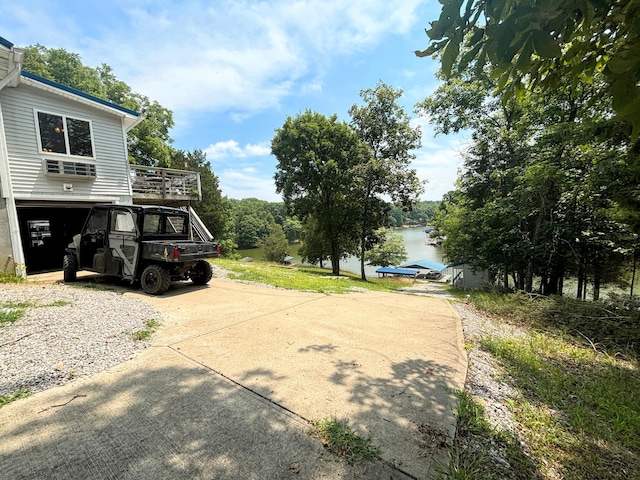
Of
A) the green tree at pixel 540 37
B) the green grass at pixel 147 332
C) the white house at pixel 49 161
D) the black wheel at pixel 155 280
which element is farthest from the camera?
the white house at pixel 49 161

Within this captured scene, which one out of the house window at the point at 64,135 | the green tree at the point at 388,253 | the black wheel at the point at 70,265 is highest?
→ the house window at the point at 64,135

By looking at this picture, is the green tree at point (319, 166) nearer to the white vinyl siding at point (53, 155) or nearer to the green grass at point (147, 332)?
the white vinyl siding at point (53, 155)

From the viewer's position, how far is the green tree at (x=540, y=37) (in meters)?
1.26

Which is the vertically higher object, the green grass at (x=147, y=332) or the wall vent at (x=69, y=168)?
the wall vent at (x=69, y=168)

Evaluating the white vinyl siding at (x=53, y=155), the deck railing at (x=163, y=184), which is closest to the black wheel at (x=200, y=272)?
the white vinyl siding at (x=53, y=155)

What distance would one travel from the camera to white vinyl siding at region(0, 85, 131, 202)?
7.33m

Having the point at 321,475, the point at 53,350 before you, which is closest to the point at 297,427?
the point at 321,475

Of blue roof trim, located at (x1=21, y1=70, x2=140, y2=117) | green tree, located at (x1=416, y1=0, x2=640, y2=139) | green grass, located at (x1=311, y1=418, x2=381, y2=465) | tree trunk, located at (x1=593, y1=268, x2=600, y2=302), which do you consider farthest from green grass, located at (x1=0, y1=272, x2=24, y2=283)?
tree trunk, located at (x1=593, y1=268, x2=600, y2=302)

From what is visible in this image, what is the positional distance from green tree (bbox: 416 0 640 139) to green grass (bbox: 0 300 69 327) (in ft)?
19.1

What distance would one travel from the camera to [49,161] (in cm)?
784

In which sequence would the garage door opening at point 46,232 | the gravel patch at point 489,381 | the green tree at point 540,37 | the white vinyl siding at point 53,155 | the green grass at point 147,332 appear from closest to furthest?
the green tree at point 540,37 < the gravel patch at point 489,381 < the green grass at point 147,332 < the white vinyl siding at point 53,155 < the garage door opening at point 46,232

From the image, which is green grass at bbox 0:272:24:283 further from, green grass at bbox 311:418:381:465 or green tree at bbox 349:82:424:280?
green tree at bbox 349:82:424:280

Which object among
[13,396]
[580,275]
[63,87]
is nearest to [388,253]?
[580,275]

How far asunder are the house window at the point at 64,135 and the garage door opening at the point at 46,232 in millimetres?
2311
